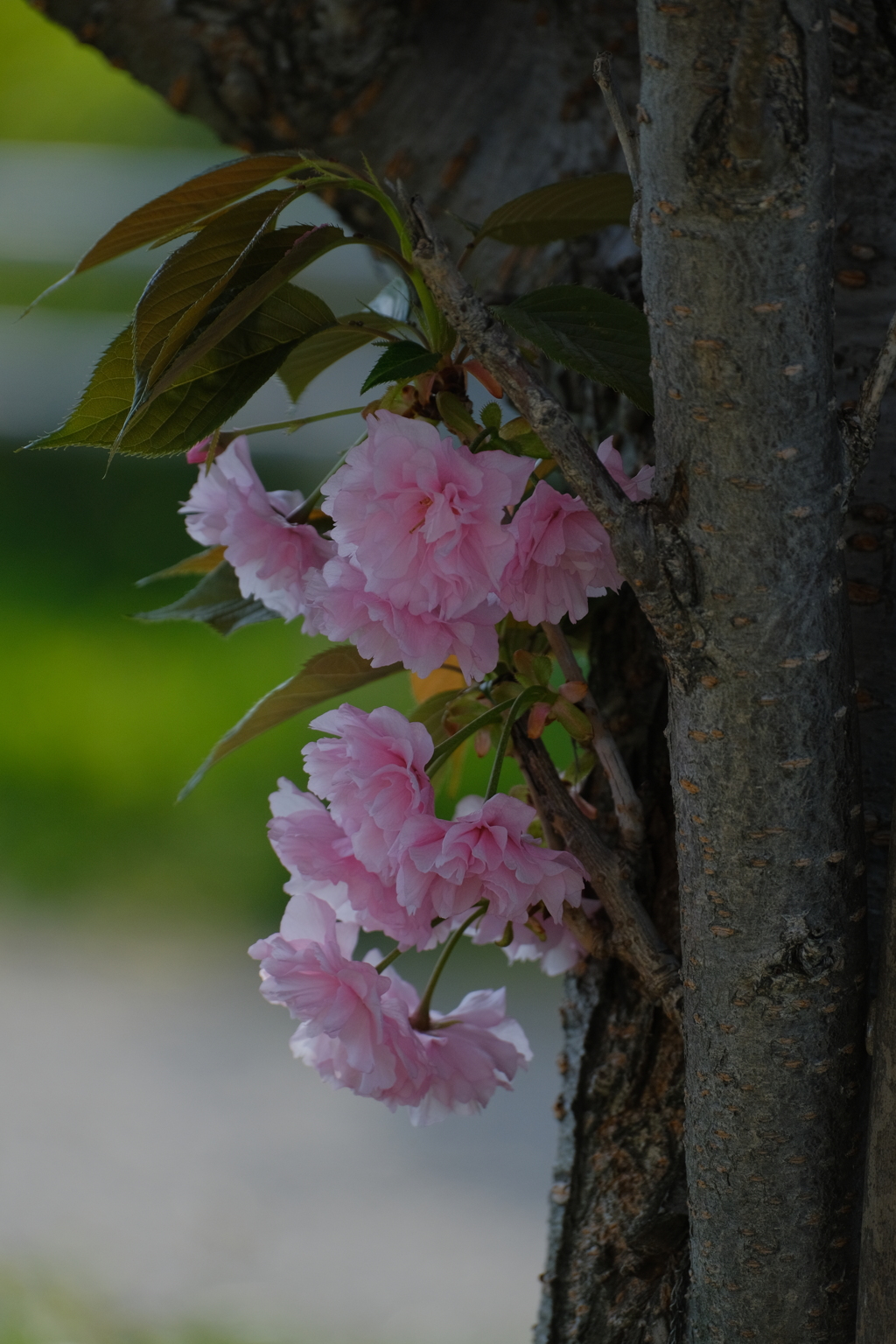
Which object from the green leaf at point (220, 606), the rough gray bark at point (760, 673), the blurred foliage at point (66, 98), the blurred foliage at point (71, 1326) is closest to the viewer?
the rough gray bark at point (760, 673)

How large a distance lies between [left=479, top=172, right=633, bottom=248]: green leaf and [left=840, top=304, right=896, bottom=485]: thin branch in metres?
0.18

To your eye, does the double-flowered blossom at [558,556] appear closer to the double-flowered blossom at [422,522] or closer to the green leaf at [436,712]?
the double-flowered blossom at [422,522]

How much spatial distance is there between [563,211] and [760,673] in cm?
26

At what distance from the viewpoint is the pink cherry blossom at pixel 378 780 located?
0.40 m

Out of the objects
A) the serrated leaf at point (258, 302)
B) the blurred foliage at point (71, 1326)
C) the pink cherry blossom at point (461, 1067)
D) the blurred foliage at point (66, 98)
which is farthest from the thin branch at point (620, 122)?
the blurred foliage at point (66, 98)

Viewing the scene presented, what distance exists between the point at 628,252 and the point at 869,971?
1.38 feet

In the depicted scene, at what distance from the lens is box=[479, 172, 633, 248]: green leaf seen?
0.49 meters

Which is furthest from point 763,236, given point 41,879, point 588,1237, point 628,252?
point 41,879

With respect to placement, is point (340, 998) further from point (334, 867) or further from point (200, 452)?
A: point (200, 452)

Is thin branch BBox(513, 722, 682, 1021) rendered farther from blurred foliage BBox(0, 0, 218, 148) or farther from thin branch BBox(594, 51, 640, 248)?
blurred foliage BBox(0, 0, 218, 148)

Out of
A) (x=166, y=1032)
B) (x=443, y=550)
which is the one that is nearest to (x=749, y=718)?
(x=443, y=550)

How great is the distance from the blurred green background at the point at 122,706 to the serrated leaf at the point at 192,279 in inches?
52.0

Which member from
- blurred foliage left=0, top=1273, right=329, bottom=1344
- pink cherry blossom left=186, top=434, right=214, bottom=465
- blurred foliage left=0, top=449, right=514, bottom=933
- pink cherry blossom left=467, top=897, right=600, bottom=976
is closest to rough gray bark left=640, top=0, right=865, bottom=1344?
pink cherry blossom left=467, top=897, right=600, bottom=976

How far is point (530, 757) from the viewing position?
0.47 metres
